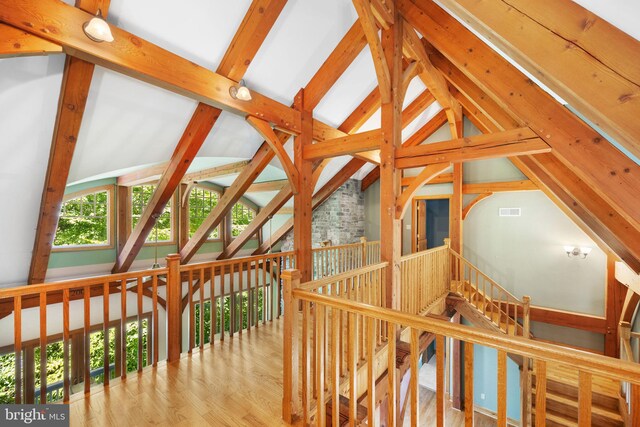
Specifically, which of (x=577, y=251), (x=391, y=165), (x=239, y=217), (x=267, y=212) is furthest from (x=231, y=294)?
(x=577, y=251)

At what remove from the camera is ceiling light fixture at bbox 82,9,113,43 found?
2.07 m

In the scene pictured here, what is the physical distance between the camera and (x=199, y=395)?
236cm

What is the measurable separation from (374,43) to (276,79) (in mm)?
1276

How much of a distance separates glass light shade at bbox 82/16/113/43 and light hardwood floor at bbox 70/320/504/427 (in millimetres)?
2790

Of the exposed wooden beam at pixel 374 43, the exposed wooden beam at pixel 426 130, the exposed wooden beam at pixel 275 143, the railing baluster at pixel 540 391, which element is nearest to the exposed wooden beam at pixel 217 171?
the exposed wooden beam at pixel 275 143

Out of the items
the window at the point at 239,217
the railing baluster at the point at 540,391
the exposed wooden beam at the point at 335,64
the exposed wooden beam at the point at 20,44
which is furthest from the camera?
the window at the point at 239,217

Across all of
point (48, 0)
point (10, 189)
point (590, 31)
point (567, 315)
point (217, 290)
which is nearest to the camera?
point (590, 31)

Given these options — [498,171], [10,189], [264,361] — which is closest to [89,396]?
[264,361]

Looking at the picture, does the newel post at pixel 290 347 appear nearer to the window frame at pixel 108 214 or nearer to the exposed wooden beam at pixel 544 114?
the exposed wooden beam at pixel 544 114

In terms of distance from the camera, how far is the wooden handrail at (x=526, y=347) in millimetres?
1003

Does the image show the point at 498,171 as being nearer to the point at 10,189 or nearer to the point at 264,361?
the point at 264,361

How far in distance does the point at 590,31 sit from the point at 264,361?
131 inches

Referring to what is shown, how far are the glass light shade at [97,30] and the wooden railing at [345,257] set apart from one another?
3798 millimetres

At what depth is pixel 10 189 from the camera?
8.89 ft
